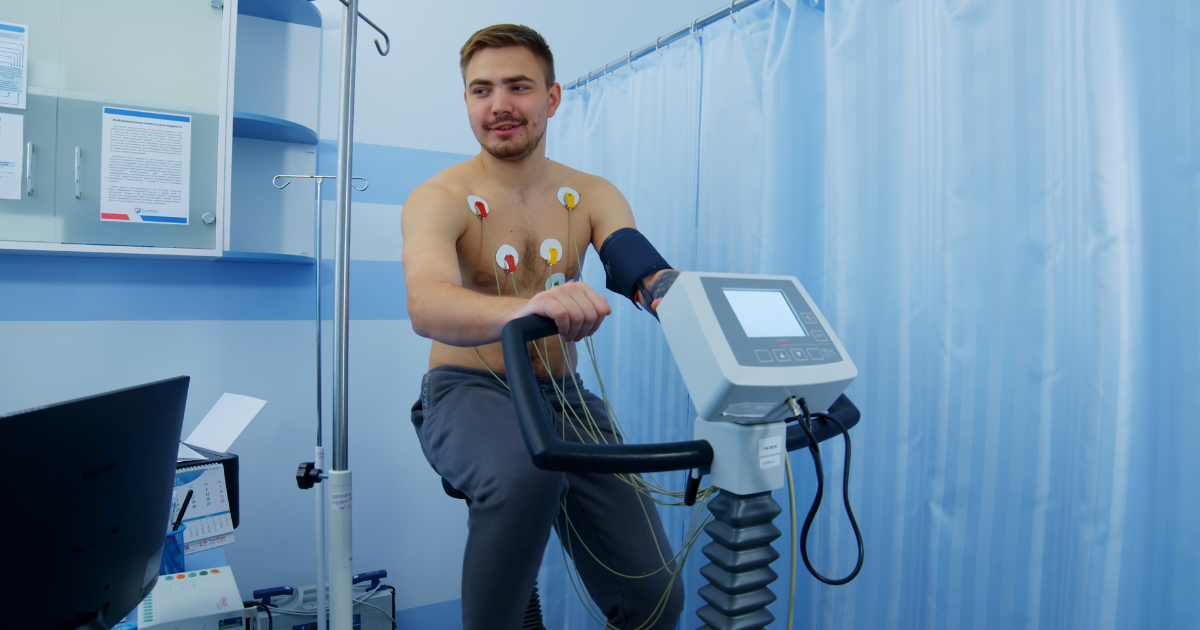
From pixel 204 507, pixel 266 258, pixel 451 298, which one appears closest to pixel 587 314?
pixel 451 298

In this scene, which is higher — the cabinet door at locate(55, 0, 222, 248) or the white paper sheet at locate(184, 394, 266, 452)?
the cabinet door at locate(55, 0, 222, 248)

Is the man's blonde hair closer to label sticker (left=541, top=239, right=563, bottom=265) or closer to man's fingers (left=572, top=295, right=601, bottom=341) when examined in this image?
label sticker (left=541, top=239, right=563, bottom=265)

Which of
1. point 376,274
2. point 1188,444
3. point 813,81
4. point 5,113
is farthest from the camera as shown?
point 376,274

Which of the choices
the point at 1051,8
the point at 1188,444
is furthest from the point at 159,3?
the point at 1188,444

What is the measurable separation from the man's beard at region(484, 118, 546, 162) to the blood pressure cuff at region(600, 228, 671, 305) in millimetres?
462

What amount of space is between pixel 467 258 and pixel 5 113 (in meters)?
1.28

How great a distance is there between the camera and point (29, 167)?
171 centimetres

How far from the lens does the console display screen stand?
0.66 meters

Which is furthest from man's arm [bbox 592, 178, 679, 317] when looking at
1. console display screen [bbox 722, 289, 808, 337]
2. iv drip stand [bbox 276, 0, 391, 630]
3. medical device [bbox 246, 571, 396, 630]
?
medical device [bbox 246, 571, 396, 630]

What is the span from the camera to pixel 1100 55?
0.88 m

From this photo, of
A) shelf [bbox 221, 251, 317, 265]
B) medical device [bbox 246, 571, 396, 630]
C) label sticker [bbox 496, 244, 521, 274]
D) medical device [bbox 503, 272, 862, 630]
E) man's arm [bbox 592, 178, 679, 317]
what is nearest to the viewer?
medical device [bbox 503, 272, 862, 630]

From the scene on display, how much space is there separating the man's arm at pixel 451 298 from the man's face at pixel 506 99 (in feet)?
0.74

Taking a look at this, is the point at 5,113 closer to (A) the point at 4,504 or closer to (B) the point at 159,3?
(B) the point at 159,3

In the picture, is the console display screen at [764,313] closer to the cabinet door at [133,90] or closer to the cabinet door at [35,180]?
the cabinet door at [133,90]
